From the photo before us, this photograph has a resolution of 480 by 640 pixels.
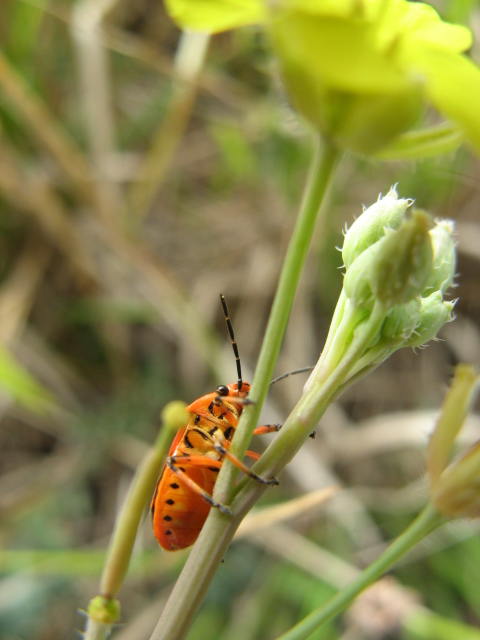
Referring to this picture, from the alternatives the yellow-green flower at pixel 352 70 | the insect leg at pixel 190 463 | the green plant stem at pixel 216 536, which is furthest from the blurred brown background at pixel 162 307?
the yellow-green flower at pixel 352 70

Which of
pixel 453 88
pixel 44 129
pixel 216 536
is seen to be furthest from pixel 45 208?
pixel 453 88

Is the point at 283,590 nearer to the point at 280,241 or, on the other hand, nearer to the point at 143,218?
the point at 280,241

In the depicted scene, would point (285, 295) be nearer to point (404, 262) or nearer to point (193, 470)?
point (404, 262)

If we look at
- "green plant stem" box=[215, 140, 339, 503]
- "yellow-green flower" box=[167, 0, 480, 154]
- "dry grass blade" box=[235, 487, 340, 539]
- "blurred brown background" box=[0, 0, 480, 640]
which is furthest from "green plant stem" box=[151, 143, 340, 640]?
"blurred brown background" box=[0, 0, 480, 640]

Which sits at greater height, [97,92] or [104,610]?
[97,92]

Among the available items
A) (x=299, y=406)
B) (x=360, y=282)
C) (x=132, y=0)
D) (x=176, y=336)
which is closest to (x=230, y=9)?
(x=360, y=282)

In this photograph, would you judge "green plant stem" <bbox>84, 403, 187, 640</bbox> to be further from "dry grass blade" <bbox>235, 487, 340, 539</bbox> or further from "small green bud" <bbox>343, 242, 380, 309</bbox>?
"dry grass blade" <bbox>235, 487, 340, 539</bbox>

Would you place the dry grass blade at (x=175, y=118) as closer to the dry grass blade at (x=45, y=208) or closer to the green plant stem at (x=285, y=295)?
the dry grass blade at (x=45, y=208)
